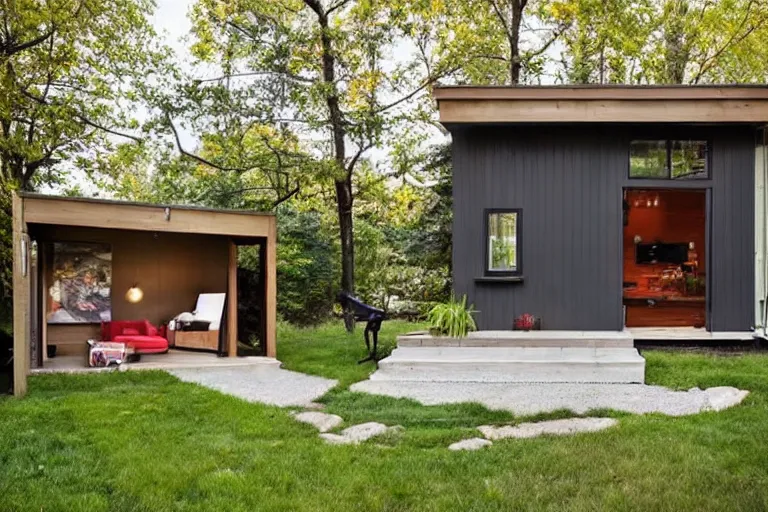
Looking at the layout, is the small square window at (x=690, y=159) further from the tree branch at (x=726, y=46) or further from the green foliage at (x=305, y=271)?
the green foliage at (x=305, y=271)

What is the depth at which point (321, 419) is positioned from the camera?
6008 mm

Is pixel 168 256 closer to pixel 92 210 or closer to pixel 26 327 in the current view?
pixel 92 210

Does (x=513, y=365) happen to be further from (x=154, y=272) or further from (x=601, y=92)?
(x=154, y=272)

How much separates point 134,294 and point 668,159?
28.0 feet

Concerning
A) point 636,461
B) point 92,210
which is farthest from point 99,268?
point 636,461

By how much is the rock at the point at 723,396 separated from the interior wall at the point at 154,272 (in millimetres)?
8080

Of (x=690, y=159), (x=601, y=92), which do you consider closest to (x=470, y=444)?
(x=601, y=92)

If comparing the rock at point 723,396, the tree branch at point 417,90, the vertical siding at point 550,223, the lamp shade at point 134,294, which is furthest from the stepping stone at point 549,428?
the tree branch at point 417,90

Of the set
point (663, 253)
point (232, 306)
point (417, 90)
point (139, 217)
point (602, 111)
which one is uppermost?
point (417, 90)

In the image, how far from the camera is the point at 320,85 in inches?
496

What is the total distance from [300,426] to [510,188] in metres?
5.04

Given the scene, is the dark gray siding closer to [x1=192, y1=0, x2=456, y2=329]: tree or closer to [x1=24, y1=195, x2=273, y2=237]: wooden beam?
[x1=24, y1=195, x2=273, y2=237]: wooden beam

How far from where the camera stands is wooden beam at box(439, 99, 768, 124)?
8922mm

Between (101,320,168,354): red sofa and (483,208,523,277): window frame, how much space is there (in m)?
4.98
